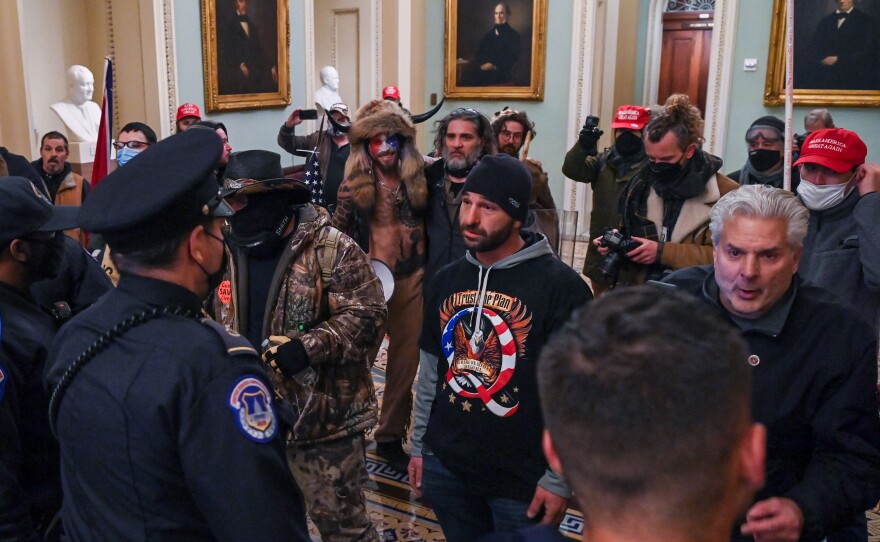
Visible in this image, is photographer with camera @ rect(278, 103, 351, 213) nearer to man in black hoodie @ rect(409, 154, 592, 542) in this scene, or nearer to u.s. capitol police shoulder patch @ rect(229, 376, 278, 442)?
man in black hoodie @ rect(409, 154, 592, 542)

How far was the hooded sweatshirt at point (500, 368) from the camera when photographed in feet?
7.43

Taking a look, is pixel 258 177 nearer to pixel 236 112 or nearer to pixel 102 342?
pixel 102 342

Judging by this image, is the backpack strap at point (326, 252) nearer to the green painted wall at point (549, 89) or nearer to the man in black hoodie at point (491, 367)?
the man in black hoodie at point (491, 367)

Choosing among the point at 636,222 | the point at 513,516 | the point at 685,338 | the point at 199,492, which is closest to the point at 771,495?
the point at 513,516

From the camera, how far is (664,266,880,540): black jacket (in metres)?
1.75

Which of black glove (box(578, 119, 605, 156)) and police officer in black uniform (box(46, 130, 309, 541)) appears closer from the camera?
police officer in black uniform (box(46, 130, 309, 541))

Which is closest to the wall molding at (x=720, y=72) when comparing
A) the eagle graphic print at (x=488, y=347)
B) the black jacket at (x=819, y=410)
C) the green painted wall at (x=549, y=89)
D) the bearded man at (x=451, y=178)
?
the green painted wall at (x=549, y=89)

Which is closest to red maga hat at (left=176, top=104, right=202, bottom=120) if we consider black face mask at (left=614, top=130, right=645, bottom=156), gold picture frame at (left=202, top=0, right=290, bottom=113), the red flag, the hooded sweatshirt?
gold picture frame at (left=202, top=0, right=290, bottom=113)

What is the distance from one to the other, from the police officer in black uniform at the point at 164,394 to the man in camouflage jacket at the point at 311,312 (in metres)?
1.01

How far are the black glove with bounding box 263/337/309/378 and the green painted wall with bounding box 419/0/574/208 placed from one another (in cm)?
853

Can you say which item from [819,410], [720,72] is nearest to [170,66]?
[720,72]

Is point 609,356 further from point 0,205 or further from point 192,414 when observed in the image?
point 0,205

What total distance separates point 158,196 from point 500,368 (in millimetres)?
1188

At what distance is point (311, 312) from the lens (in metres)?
2.66
